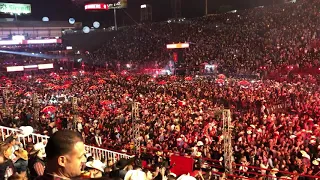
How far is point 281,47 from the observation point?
3244 centimetres

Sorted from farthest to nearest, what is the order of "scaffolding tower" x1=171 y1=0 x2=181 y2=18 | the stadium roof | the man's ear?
"scaffolding tower" x1=171 y1=0 x2=181 y2=18
the stadium roof
the man's ear

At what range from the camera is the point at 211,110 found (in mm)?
15023

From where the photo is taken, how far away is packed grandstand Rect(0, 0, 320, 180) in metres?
10.1

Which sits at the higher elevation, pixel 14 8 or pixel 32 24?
pixel 14 8

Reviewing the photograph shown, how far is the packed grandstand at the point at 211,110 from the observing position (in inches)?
396

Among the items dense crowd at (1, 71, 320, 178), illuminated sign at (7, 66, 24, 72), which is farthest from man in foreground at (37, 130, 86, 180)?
illuminated sign at (7, 66, 24, 72)

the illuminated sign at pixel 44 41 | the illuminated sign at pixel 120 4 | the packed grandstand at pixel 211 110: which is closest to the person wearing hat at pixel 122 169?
the packed grandstand at pixel 211 110

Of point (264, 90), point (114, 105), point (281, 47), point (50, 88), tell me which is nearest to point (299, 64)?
point (281, 47)

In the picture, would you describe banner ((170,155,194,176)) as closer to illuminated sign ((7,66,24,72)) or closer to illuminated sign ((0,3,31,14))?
illuminated sign ((7,66,24,72))

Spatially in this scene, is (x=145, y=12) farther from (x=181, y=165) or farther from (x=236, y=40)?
(x=181, y=165)

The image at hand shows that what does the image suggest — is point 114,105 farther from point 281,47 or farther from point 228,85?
point 281,47

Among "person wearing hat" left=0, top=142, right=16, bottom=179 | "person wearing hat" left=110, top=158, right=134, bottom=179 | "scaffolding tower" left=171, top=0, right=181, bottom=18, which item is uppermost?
"scaffolding tower" left=171, top=0, right=181, bottom=18

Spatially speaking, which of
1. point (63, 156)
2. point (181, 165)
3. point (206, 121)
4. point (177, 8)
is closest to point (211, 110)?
point (206, 121)

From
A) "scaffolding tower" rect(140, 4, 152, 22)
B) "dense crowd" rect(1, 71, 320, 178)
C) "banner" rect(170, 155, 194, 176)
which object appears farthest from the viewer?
"scaffolding tower" rect(140, 4, 152, 22)
